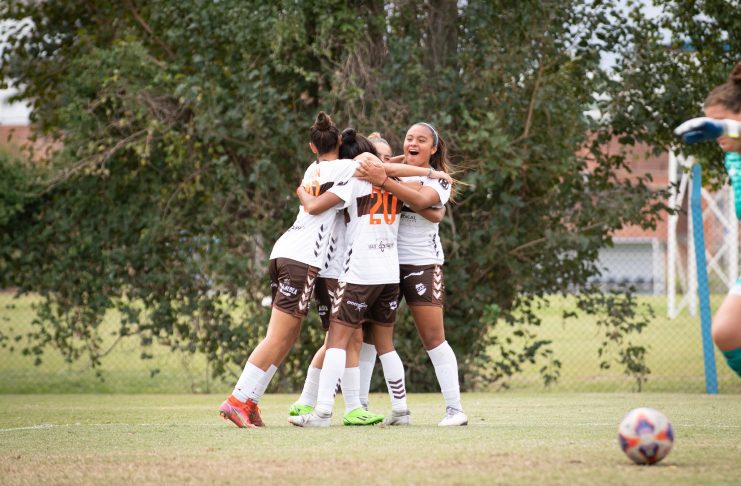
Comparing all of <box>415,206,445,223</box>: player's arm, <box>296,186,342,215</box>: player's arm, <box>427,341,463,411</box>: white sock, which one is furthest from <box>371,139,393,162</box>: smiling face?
<box>427,341,463,411</box>: white sock

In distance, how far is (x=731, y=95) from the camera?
5.39 m

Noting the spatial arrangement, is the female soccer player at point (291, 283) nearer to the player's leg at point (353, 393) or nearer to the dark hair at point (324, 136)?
the dark hair at point (324, 136)

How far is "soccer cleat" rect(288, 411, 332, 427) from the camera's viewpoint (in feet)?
23.1

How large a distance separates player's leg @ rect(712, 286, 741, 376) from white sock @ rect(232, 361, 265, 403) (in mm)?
3105

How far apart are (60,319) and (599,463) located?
397 inches

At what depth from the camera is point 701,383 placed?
1466cm

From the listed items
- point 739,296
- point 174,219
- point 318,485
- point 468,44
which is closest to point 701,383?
point 468,44

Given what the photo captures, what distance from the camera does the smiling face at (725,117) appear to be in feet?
16.8

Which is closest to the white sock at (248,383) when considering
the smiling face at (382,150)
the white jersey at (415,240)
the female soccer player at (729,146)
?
the white jersey at (415,240)

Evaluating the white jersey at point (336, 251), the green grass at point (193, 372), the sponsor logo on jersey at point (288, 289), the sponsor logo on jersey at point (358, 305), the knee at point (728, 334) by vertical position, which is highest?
the white jersey at point (336, 251)

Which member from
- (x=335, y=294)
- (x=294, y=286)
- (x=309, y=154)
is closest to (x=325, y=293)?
(x=335, y=294)

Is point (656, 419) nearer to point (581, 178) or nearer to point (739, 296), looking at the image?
point (739, 296)

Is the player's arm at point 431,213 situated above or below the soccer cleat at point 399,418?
above

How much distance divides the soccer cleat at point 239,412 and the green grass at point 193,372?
6.46 m
